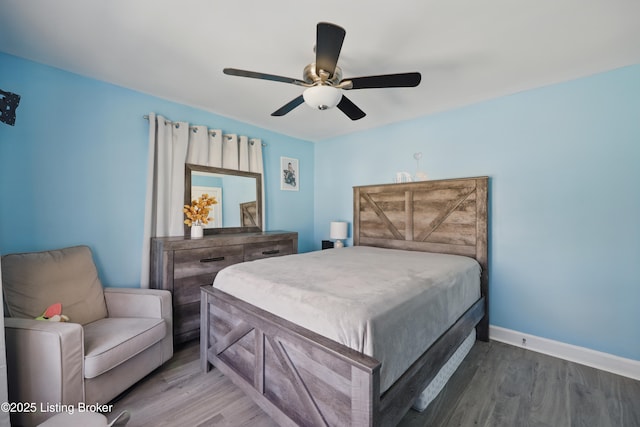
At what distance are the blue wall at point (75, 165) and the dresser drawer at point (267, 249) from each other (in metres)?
1.12

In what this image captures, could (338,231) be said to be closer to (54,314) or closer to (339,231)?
(339,231)

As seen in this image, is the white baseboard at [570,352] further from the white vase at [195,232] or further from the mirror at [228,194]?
the white vase at [195,232]

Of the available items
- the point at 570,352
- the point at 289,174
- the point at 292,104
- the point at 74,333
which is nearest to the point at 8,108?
the point at 74,333

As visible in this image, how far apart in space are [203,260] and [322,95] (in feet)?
6.54

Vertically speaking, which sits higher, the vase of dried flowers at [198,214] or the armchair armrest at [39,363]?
the vase of dried flowers at [198,214]

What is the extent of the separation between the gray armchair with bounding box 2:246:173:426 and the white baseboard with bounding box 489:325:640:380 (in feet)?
10.7

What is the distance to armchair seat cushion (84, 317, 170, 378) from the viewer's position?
160cm

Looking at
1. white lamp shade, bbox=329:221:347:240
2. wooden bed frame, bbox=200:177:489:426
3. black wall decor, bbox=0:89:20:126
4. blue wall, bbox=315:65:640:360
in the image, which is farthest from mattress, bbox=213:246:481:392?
black wall decor, bbox=0:89:20:126

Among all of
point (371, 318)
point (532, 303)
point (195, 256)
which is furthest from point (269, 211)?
point (532, 303)

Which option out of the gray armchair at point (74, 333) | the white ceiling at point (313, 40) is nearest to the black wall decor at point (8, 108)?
the white ceiling at point (313, 40)

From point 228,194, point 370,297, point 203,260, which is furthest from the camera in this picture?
point 228,194

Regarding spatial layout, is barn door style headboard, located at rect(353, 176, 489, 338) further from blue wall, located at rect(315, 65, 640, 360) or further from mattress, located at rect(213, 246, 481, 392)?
mattress, located at rect(213, 246, 481, 392)

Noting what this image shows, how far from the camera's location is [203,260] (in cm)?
266

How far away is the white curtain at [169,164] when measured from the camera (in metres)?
2.71
